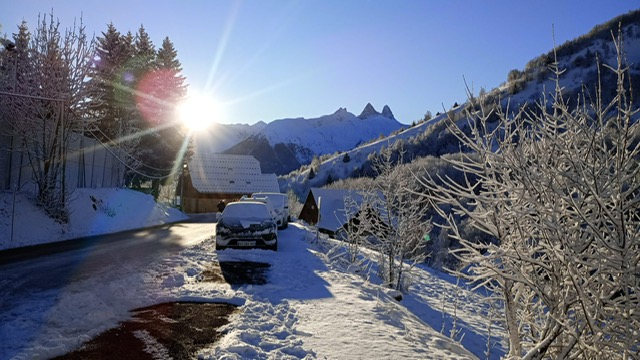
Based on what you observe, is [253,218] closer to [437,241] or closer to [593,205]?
[593,205]

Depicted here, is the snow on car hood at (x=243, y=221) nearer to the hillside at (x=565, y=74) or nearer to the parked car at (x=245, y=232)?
the parked car at (x=245, y=232)

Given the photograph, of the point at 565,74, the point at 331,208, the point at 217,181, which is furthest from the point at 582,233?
the point at 565,74

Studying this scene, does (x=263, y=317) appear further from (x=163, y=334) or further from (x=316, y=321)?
(x=163, y=334)

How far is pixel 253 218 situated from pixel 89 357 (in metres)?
8.48

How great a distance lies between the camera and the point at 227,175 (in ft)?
174

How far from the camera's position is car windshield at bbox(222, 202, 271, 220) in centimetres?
1248

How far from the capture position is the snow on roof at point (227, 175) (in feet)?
165

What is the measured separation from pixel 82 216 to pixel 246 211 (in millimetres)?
10676

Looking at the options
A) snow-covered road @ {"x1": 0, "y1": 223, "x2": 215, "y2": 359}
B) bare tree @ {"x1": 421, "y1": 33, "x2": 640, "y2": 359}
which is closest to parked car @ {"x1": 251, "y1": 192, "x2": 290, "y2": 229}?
snow-covered road @ {"x1": 0, "y1": 223, "x2": 215, "y2": 359}

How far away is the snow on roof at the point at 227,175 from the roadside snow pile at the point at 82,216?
20.9 meters

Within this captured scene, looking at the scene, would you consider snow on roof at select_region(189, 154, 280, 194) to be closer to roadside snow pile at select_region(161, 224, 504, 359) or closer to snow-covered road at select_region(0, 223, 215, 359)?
snow-covered road at select_region(0, 223, 215, 359)

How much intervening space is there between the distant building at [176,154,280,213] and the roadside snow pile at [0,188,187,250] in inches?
763

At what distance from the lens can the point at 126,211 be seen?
23875mm

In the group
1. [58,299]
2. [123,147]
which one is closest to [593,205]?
[58,299]
